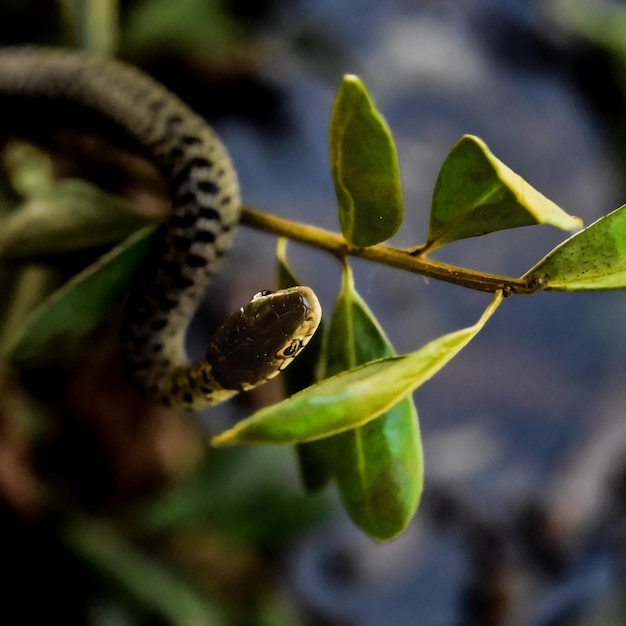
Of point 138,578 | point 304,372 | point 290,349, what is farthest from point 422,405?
point 290,349

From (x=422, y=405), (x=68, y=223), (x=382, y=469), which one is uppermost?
(x=68, y=223)

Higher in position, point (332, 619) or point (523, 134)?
point (523, 134)

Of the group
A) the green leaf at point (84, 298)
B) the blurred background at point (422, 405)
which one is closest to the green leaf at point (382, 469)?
the green leaf at point (84, 298)

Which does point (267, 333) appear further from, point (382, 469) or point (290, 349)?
point (382, 469)

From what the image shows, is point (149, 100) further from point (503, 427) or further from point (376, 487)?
point (503, 427)

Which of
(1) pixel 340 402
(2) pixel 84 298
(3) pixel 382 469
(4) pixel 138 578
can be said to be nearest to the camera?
(1) pixel 340 402

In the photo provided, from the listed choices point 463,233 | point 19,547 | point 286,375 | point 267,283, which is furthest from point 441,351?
point 19,547

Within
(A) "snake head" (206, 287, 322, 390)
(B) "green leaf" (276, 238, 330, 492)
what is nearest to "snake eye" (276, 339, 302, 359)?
(A) "snake head" (206, 287, 322, 390)
